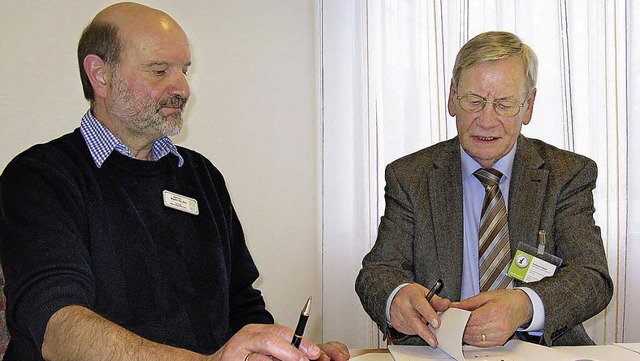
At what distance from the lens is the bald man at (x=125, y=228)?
159 centimetres

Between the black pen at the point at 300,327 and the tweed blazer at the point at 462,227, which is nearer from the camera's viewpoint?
the black pen at the point at 300,327

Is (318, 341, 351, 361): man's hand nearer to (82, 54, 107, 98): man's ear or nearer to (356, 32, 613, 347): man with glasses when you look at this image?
(356, 32, 613, 347): man with glasses

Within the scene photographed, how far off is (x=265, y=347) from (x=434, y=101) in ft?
9.03

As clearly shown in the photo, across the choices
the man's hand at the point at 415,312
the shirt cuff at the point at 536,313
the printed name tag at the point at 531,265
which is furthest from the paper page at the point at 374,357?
the printed name tag at the point at 531,265

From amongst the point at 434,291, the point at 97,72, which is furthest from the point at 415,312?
the point at 97,72

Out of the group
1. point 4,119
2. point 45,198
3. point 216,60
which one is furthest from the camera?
point 216,60

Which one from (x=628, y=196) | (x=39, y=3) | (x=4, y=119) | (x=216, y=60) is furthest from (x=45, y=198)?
(x=628, y=196)

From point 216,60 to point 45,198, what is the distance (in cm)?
205

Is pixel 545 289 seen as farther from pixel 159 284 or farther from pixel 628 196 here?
pixel 628 196

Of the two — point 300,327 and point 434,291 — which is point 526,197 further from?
point 300,327

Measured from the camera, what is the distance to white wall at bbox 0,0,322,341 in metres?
3.68

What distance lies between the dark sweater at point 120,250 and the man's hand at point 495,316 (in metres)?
0.70

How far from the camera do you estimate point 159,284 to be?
6.52ft

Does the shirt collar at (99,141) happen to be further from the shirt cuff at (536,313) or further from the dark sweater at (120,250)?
the shirt cuff at (536,313)
